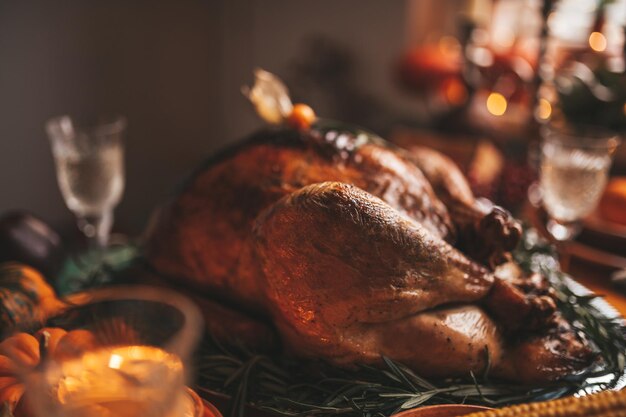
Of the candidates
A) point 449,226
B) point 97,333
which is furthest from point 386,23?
point 97,333

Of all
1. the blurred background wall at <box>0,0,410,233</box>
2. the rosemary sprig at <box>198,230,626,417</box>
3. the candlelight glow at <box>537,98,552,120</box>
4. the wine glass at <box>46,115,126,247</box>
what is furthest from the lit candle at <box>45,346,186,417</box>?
the blurred background wall at <box>0,0,410,233</box>

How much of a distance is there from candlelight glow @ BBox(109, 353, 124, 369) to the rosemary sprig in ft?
0.77

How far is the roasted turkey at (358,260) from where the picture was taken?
0.93 m

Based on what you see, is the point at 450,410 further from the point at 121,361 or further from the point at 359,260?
the point at 121,361

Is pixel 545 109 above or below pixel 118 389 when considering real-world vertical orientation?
below

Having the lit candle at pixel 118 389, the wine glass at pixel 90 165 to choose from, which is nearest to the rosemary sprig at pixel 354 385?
the lit candle at pixel 118 389

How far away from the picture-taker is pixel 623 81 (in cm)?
185

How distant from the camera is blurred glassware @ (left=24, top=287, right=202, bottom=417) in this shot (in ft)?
1.94

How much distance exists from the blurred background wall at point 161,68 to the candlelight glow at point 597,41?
0.94m

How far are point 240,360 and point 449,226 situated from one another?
16.6 inches

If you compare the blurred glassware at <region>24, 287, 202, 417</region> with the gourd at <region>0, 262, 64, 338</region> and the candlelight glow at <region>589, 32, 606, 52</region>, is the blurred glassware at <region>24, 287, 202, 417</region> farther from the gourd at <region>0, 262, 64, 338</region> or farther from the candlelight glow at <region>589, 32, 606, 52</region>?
the candlelight glow at <region>589, 32, 606, 52</region>

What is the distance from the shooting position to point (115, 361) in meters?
0.74

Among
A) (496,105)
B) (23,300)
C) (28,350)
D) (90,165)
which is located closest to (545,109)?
(496,105)

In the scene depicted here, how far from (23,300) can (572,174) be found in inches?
42.8
